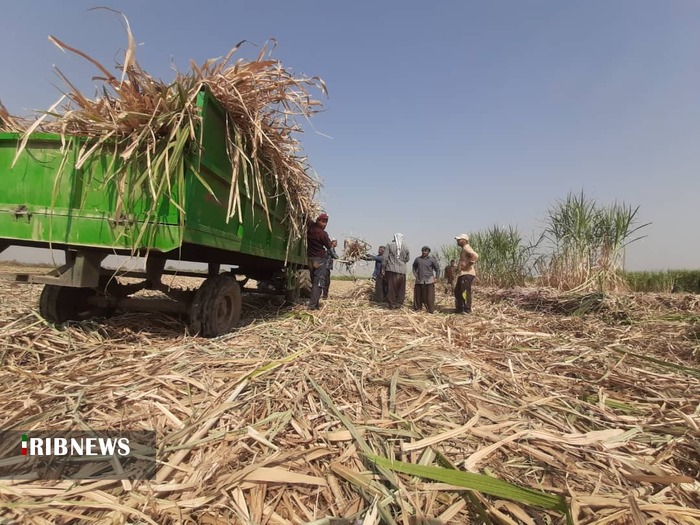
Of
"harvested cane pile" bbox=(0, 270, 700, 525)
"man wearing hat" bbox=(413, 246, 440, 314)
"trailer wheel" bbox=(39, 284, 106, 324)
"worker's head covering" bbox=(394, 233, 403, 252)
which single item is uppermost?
"worker's head covering" bbox=(394, 233, 403, 252)

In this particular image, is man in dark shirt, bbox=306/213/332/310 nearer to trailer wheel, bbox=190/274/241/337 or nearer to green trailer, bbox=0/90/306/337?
trailer wheel, bbox=190/274/241/337

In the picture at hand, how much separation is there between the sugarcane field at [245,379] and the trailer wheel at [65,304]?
21mm

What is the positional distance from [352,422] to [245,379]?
34.8 inches

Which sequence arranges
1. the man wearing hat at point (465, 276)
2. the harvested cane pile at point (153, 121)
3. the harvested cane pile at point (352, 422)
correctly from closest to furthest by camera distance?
the harvested cane pile at point (352, 422) → the harvested cane pile at point (153, 121) → the man wearing hat at point (465, 276)

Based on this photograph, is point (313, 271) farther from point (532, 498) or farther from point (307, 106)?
point (532, 498)

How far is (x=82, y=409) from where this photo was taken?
2.24 m

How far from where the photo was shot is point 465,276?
758 centimetres

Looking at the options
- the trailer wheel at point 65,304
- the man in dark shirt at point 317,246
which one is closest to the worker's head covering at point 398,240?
the man in dark shirt at point 317,246

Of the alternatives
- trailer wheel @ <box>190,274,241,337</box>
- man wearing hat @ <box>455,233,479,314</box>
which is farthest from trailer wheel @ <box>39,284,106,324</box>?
man wearing hat @ <box>455,233,479,314</box>

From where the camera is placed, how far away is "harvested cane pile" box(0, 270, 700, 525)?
1603 mm

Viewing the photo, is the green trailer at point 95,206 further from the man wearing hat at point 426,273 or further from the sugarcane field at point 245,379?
the man wearing hat at point 426,273

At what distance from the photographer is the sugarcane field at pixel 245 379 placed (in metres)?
1.65

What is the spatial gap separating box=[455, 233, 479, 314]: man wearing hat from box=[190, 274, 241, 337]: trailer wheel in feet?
16.7

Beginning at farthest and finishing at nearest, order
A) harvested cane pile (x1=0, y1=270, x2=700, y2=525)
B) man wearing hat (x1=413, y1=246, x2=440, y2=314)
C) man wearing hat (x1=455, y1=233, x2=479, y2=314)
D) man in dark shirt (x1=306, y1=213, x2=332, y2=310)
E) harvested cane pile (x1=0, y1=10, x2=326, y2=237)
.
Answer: man wearing hat (x1=413, y1=246, x2=440, y2=314) → man wearing hat (x1=455, y1=233, x2=479, y2=314) → man in dark shirt (x1=306, y1=213, x2=332, y2=310) → harvested cane pile (x1=0, y1=10, x2=326, y2=237) → harvested cane pile (x1=0, y1=270, x2=700, y2=525)
